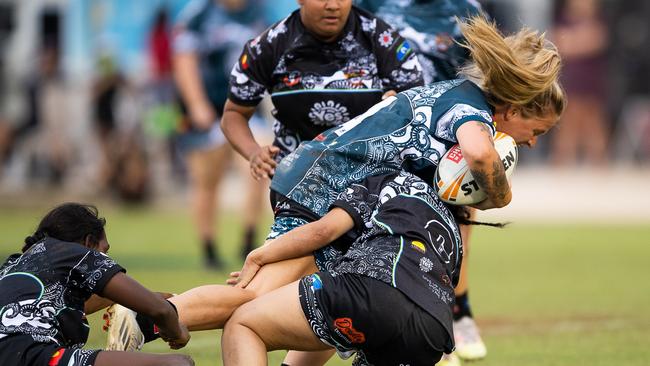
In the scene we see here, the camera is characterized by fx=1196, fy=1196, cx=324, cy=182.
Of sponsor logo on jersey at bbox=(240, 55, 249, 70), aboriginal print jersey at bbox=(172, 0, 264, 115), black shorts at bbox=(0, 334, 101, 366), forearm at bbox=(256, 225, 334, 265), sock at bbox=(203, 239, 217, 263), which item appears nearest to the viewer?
black shorts at bbox=(0, 334, 101, 366)

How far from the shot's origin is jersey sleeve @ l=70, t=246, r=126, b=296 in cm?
446

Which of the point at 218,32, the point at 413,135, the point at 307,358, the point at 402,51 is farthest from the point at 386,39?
the point at 218,32

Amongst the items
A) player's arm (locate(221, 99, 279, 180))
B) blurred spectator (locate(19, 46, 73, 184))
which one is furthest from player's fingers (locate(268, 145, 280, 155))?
blurred spectator (locate(19, 46, 73, 184))

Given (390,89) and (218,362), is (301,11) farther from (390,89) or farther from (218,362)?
(218,362)

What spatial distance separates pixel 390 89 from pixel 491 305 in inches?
145

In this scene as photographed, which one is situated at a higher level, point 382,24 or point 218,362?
point 382,24

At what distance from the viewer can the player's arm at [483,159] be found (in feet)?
15.4

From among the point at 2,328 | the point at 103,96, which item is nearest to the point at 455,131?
the point at 2,328

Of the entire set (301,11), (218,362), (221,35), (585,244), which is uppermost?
(301,11)

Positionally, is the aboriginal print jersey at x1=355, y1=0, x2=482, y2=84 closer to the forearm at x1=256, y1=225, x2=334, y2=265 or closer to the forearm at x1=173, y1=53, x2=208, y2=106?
the forearm at x1=256, y1=225, x2=334, y2=265

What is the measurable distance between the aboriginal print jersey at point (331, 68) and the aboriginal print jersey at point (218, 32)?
532 cm

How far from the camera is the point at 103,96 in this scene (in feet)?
62.2

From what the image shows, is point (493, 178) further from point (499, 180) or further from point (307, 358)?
point (307, 358)

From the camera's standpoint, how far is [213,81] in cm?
1131
